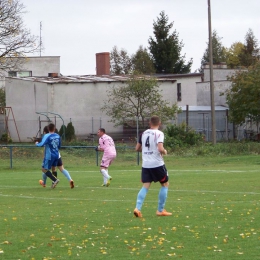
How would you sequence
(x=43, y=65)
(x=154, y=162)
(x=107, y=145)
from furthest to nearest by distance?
1. (x=43, y=65)
2. (x=107, y=145)
3. (x=154, y=162)

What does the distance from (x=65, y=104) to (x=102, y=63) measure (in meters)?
14.7

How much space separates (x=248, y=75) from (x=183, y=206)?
120 feet

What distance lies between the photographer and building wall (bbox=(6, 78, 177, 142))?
50688 mm

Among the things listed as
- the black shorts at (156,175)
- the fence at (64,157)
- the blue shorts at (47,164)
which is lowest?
the fence at (64,157)

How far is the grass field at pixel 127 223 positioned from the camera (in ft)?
29.9

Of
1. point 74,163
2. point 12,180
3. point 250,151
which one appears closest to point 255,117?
point 250,151

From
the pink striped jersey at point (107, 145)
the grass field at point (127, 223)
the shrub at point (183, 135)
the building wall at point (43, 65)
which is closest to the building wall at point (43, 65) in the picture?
the building wall at point (43, 65)

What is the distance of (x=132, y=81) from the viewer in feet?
162

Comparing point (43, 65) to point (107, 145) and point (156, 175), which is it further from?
point (156, 175)

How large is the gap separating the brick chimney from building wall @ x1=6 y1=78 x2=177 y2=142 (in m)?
11.8

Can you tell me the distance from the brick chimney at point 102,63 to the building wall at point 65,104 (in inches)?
463

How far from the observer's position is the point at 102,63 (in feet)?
217

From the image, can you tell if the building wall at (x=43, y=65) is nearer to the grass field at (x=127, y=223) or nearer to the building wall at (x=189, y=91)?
the building wall at (x=189, y=91)

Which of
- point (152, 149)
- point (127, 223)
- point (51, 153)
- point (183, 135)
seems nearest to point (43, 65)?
point (183, 135)
